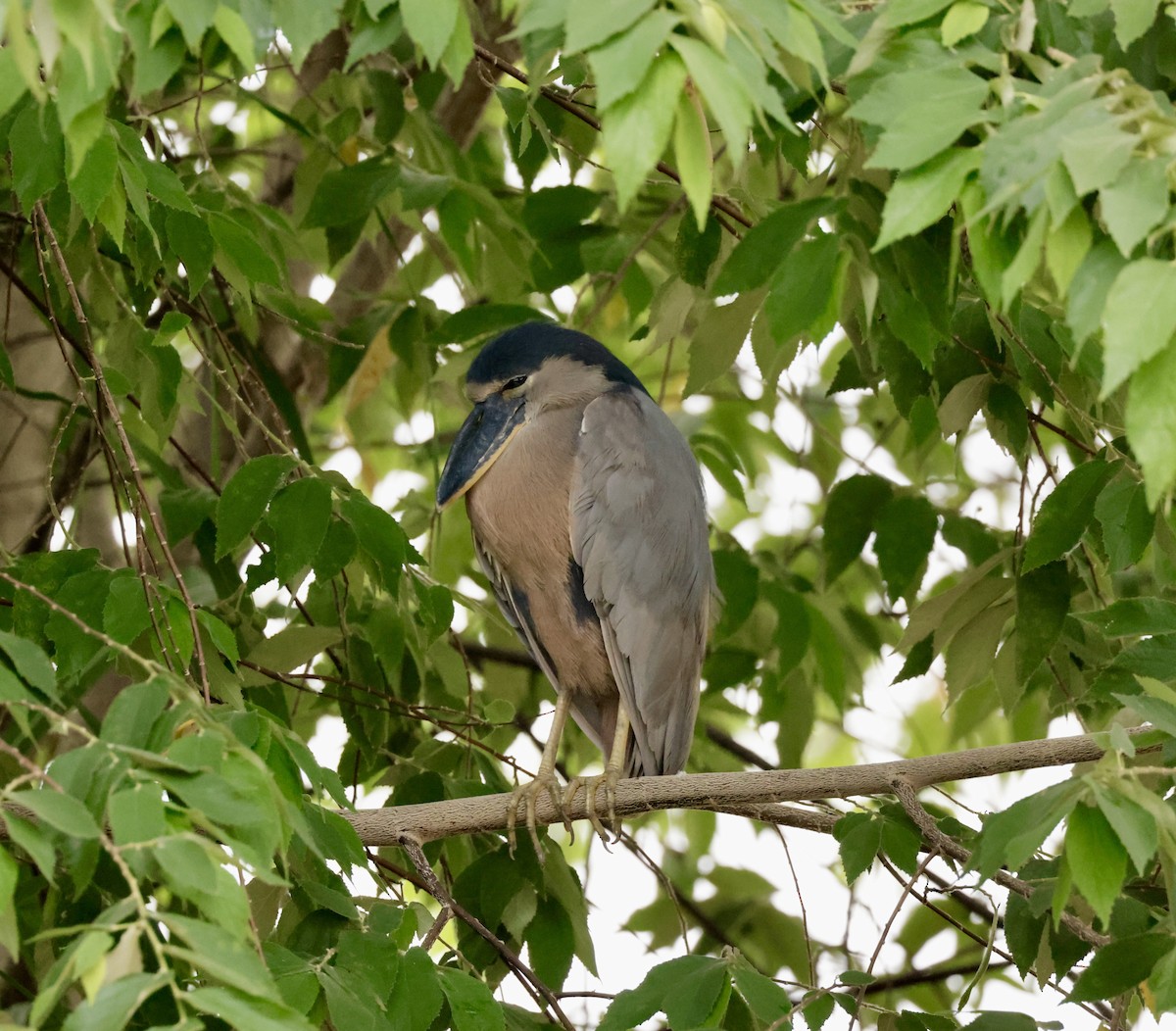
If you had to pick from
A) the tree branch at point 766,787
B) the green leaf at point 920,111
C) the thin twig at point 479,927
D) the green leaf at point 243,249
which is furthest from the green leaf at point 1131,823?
the green leaf at point 243,249

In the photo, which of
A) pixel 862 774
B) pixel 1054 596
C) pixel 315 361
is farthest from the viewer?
pixel 315 361

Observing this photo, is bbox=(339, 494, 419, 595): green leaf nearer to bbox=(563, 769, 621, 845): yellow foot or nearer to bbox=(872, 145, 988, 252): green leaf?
bbox=(563, 769, 621, 845): yellow foot

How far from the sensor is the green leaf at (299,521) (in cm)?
156

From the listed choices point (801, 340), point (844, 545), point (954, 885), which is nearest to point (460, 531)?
point (844, 545)

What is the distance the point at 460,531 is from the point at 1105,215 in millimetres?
2361

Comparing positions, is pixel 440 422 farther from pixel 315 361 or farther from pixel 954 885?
pixel 954 885

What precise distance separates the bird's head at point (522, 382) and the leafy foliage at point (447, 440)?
0.09 m

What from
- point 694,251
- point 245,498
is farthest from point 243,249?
point 694,251

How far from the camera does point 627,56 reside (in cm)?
95

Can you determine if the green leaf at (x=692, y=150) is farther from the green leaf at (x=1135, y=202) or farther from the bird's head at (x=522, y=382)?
the bird's head at (x=522, y=382)

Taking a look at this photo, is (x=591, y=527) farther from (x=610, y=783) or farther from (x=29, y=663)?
(x=29, y=663)

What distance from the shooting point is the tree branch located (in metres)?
1.57

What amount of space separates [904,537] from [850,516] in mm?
111

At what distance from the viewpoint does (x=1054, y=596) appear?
185 cm
